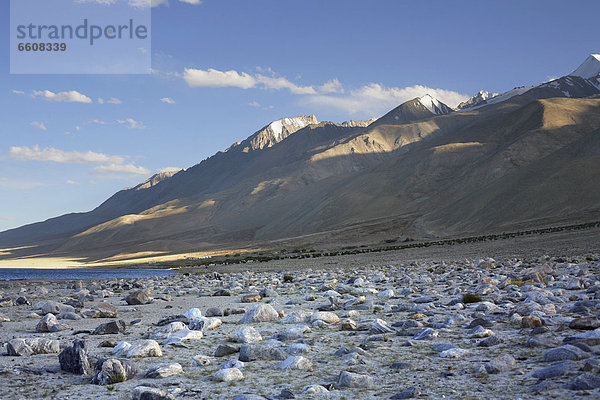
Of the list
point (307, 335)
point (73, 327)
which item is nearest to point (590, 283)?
point (307, 335)

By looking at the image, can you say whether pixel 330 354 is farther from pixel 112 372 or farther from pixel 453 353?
pixel 112 372

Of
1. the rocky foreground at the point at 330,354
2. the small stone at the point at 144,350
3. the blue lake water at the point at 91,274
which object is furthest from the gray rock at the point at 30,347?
the blue lake water at the point at 91,274

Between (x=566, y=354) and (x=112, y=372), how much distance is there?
4.21 meters

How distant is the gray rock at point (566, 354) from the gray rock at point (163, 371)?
3.58 meters

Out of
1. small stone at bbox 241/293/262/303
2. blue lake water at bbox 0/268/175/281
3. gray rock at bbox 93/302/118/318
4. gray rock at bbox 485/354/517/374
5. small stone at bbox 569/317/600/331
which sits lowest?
blue lake water at bbox 0/268/175/281

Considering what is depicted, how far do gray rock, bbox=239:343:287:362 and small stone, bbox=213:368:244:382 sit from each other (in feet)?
2.50

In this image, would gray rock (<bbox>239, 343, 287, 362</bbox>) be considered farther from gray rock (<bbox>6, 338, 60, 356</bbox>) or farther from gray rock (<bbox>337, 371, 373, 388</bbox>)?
gray rock (<bbox>6, 338, 60, 356</bbox>)

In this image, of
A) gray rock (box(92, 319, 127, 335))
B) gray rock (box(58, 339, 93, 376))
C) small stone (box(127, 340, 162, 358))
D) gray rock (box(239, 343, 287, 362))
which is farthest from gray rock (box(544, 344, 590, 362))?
gray rock (box(92, 319, 127, 335))

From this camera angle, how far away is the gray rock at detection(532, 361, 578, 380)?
410cm

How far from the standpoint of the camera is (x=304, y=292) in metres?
13.9

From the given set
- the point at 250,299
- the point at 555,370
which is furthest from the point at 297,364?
the point at 250,299

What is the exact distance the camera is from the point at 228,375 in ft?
15.8

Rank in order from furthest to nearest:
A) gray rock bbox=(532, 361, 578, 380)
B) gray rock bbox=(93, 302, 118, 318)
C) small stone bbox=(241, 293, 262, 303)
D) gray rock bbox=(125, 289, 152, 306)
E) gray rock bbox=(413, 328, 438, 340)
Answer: gray rock bbox=(125, 289, 152, 306)
small stone bbox=(241, 293, 262, 303)
gray rock bbox=(93, 302, 118, 318)
gray rock bbox=(413, 328, 438, 340)
gray rock bbox=(532, 361, 578, 380)

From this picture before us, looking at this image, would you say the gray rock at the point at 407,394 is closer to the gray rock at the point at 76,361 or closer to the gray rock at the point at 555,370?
the gray rock at the point at 555,370
